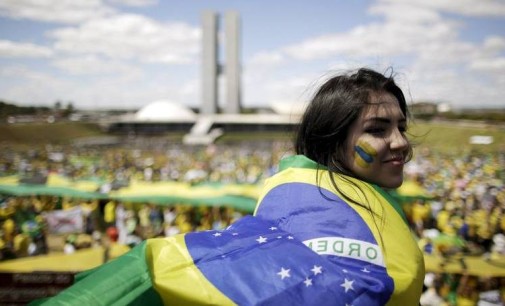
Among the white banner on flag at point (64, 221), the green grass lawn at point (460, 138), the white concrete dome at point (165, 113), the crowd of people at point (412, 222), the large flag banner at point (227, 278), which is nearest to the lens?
the large flag banner at point (227, 278)

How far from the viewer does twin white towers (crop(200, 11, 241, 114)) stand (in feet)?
217

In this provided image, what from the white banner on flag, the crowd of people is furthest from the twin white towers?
the white banner on flag

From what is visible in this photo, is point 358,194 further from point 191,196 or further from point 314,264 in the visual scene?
point 191,196

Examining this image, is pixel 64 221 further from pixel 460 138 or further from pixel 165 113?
pixel 165 113

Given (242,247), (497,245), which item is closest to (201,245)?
(242,247)

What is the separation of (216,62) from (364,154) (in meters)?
68.1

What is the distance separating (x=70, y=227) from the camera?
8195 mm

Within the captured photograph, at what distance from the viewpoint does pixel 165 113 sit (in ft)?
248

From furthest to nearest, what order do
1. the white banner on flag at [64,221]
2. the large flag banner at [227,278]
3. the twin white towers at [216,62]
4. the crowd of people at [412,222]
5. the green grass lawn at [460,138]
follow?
the twin white towers at [216,62] < the green grass lawn at [460,138] < the white banner on flag at [64,221] < the crowd of people at [412,222] < the large flag banner at [227,278]

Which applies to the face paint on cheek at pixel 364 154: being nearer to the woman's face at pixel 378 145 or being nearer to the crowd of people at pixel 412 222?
the woman's face at pixel 378 145

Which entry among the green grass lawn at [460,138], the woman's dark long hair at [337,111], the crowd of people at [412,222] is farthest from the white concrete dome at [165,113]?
the woman's dark long hair at [337,111]

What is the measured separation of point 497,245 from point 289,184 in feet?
23.8

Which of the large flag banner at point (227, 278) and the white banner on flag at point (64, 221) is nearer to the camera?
the large flag banner at point (227, 278)

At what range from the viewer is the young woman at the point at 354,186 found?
108 centimetres
